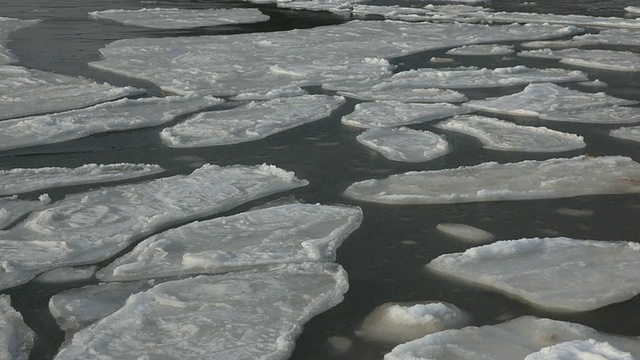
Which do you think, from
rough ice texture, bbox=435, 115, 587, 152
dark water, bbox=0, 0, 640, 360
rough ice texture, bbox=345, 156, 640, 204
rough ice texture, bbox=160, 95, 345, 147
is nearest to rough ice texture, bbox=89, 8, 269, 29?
dark water, bbox=0, 0, 640, 360

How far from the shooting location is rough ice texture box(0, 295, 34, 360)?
2.74 meters

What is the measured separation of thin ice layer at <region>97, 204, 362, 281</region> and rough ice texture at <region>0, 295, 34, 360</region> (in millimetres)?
398

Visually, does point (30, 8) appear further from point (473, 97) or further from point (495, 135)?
point (495, 135)

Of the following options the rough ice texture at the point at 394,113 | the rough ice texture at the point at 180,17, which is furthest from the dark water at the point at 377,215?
the rough ice texture at the point at 180,17

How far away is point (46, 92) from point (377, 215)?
387 centimetres

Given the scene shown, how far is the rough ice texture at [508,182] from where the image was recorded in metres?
4.21

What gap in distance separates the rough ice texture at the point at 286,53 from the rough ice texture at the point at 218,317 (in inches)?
147

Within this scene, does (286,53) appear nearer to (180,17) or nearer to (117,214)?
(180,17)

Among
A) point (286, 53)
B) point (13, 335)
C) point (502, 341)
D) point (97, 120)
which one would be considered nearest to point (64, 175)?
point (97, 120)

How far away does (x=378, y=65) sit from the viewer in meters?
7.98

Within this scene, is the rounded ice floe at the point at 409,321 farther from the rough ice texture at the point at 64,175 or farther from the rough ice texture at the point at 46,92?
the rough ice texture at the point at 46,92

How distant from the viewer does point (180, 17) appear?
12141 mm

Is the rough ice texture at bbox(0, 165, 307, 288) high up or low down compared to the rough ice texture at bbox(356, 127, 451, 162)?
down

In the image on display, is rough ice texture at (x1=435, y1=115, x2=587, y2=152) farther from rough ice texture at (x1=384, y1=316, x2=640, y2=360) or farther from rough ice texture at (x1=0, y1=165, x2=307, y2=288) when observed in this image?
rough ice texture at (x1=384, y1=316, x2=640, y2=360)
